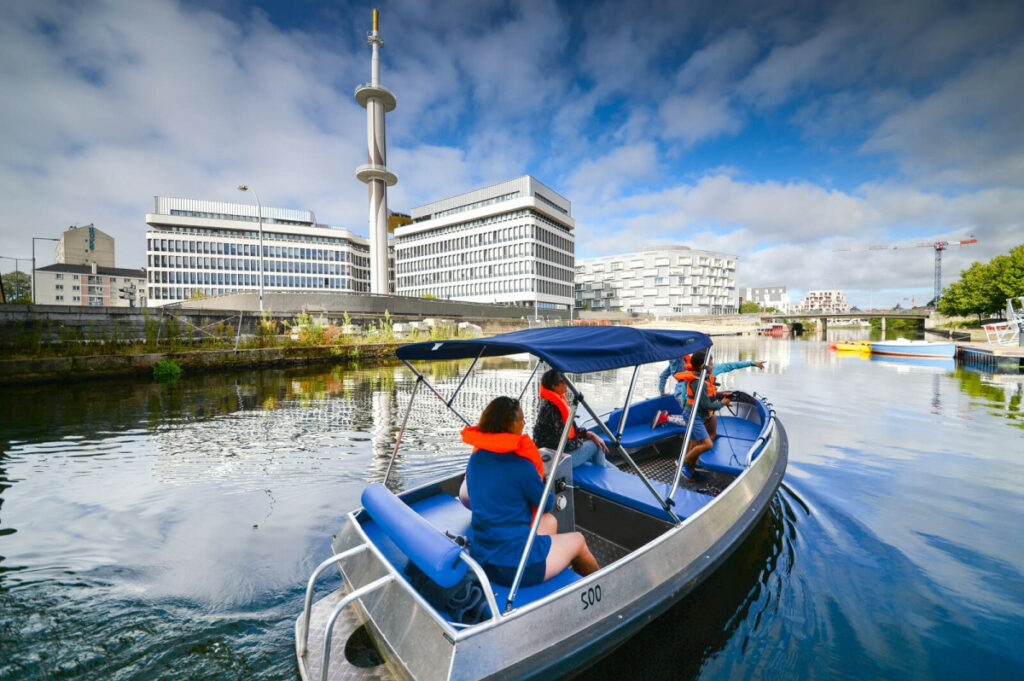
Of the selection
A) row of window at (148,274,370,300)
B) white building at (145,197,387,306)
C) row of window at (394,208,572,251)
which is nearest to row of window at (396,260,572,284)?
row of window at (394,208,572,251)

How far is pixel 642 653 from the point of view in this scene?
3723 mm

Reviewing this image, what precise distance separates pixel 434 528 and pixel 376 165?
56.8 meters

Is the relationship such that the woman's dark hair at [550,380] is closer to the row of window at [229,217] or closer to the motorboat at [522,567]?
the motorboat at [522,567]

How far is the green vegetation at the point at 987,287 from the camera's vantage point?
4609 cm

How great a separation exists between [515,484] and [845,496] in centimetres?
701

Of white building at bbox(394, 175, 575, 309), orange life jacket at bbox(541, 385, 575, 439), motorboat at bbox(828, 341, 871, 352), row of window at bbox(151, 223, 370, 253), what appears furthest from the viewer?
row of window at bbox(151, 223, 370, 253)

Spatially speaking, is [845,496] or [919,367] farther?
[919,367]

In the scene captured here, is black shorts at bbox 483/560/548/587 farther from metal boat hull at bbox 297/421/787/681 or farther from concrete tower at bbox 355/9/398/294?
concrete tower at bbox 355/9/398/294

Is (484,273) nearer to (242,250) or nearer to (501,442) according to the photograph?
(242,250)

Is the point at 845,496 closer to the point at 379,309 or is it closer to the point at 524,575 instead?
the point at 524,575

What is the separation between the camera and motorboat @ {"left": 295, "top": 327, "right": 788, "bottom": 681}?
270cm

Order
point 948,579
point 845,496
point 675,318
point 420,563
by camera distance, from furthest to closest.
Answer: point 675,318
point 845,496
point 948,579
point 420,563

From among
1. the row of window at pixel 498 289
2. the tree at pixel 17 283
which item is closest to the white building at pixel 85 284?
the tree at pixel 17 283

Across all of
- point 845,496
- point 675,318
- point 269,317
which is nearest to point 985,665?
point 845,496
